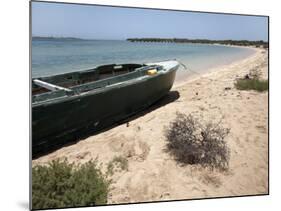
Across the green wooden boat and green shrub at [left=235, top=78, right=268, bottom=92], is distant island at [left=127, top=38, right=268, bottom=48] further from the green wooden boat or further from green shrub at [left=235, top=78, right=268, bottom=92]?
green shrub at [left=235, top=78, right=268, bottom=92]

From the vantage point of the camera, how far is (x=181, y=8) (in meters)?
3.03

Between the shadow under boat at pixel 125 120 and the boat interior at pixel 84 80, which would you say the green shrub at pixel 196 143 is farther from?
the boat interior at pixel 84 80

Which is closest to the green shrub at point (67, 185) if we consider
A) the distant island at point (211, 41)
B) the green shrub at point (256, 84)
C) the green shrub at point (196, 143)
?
the green shrub at point (196, 143)

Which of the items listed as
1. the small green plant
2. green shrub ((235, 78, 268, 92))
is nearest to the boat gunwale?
the small green plant

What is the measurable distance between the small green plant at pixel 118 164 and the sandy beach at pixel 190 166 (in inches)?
1.0

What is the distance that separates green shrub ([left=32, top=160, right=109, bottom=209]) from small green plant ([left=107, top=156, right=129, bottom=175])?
95 mm

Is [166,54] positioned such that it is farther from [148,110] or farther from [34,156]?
[34,156]

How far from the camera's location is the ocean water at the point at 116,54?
256 cm

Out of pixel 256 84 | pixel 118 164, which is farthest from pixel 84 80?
pixel 256 84

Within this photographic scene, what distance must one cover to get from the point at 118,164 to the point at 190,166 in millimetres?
643

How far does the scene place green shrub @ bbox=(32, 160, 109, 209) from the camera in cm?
252
